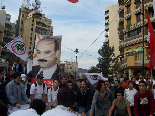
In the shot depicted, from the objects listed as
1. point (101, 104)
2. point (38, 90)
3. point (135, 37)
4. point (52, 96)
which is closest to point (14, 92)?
point (38, 90)

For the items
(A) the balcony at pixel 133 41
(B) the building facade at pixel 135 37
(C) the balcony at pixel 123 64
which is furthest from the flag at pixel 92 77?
(C) the balcony at pixel 123 64

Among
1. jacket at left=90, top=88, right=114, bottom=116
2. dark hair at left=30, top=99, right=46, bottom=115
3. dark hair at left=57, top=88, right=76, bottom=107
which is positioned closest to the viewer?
dark hair at left=57, top=88, right=76, bottom=107

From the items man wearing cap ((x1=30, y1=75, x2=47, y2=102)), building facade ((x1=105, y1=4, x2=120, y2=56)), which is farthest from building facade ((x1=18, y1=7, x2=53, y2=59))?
man wearing cap ((x1=30, y1=75, x2=47, y2=102))

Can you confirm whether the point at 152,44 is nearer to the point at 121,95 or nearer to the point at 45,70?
the point at 121,95

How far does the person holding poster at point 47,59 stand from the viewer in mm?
9078

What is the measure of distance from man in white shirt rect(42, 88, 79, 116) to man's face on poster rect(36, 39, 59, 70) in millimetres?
6468

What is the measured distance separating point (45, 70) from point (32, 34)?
52.7 meters

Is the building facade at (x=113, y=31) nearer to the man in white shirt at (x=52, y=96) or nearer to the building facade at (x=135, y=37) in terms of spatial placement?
the building facade at (x=135, y=37)

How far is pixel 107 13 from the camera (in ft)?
189

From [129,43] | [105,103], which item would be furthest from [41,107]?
[129,43]

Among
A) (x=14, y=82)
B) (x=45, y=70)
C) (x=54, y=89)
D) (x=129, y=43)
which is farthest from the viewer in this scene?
(x=129, y=43)

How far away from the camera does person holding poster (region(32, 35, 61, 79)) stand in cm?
908

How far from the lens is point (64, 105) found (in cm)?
257

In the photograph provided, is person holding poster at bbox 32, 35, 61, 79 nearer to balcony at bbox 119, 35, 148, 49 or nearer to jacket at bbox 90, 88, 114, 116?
jacket at bbox 90, 88, 114, 116
